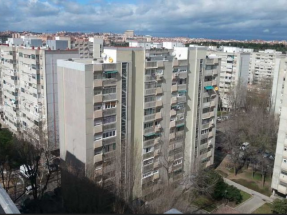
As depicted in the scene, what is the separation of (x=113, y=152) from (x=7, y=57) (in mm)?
21786

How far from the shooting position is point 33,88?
30.8 meters

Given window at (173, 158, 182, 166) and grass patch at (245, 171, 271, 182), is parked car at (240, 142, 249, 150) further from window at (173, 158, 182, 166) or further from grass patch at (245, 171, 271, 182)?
window at (173, 158, 182, 166)

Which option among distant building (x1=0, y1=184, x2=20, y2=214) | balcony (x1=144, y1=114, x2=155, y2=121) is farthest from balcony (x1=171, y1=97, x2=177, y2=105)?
distant building (x1=0, y1=184, x2=20, y2=214)

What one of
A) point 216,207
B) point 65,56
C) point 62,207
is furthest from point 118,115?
point 65,56

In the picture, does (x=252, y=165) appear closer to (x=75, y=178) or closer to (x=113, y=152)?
(x=113, y=152)

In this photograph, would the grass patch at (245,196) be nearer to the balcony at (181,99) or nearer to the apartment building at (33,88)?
the balcony at (181,99)

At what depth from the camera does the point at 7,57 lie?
34594 mm

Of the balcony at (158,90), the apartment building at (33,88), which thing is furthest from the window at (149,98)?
the apartment building at (33,88)

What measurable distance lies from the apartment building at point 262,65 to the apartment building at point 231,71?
7.74 meters

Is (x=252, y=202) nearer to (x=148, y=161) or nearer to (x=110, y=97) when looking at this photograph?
(x=148, y=161)

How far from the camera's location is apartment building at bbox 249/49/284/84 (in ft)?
191

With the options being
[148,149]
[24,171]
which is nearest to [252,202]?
[148,149]

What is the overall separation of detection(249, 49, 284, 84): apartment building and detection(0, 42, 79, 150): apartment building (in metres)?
42.4

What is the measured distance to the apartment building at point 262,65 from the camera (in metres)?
58.1
